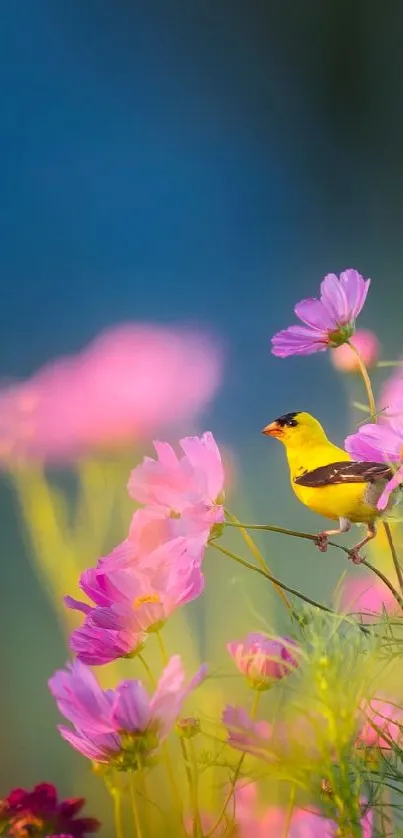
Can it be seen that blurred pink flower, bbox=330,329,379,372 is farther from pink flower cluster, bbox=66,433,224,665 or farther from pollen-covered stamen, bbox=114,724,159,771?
pollen-covered stamen, bbox=114,724,159,771

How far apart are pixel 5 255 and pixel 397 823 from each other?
750 millimetres

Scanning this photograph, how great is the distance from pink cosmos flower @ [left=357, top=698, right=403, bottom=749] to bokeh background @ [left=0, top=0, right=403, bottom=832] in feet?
0.61

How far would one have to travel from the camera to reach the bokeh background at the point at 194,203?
3.09 feet

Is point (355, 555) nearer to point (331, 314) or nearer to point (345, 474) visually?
point (345, 474)

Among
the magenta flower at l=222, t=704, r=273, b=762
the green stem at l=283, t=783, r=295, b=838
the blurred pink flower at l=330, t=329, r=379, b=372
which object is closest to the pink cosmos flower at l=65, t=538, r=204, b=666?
the magenta flower at l=222, t=704, r=273, b=762

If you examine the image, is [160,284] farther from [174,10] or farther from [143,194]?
[174,10]

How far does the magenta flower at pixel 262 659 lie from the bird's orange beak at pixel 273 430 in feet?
0.78

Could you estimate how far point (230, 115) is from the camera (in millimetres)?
1082

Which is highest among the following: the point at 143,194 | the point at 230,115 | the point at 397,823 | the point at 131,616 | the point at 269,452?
the point at 230,115

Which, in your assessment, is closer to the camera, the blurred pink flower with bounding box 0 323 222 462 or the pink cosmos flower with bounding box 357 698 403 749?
the pink cosmos flower with bounding box 357 698 403 749

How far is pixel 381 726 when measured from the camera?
792mm

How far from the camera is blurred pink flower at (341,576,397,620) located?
0.89 metres

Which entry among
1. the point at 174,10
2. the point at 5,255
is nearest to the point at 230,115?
the point at 174,10

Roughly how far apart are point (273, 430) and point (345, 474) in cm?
12
